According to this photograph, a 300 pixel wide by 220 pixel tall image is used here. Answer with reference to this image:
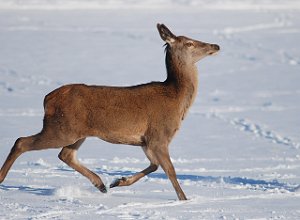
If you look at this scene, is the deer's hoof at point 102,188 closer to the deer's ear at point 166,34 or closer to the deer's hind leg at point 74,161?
the deer's hind leg at point 74,161

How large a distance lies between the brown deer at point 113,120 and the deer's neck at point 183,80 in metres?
0.01

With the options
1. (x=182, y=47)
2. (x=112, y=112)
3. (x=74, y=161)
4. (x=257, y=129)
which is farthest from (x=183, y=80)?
(x=257, y=129)

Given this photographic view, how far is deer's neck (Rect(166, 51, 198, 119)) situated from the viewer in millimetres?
8914

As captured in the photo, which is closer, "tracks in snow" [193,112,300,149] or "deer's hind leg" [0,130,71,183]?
"deer's hind leg" [0,130,71,183]

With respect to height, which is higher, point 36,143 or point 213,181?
point 36,143

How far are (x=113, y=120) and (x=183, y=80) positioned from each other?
3.43ft

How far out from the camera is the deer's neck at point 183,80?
351 inches

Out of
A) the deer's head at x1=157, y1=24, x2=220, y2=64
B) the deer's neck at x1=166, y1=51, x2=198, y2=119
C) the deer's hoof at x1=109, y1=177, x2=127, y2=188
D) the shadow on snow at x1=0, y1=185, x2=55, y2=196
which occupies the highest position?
the deer's head at x1=157, y1=24, x2=220, y2=64

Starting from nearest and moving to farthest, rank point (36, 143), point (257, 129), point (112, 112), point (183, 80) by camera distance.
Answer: point (36, 143), point (112, 112), point (183, 80), point (257, 129)

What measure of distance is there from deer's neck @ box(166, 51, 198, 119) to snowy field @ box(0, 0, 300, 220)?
1.04m

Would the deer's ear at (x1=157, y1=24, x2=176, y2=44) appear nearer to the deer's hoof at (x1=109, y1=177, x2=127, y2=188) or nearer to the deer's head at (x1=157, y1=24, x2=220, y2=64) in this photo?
the deer's head at (x1=157, y1=24, x2=220, y2=64)

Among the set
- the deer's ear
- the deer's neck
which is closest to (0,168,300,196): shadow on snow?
the deer's neck

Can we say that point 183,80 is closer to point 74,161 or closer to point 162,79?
point 74,161

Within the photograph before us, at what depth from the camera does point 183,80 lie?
905cm
